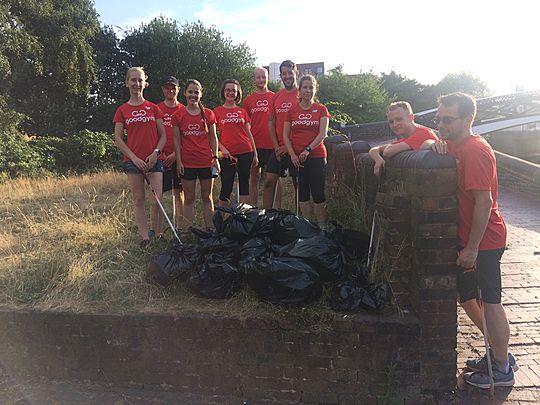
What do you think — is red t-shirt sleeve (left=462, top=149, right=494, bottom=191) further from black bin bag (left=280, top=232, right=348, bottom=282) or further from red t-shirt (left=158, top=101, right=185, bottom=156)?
red t-shirt (left=158, top=101, right=185, bottom=156)

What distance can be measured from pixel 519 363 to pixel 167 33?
30059mm

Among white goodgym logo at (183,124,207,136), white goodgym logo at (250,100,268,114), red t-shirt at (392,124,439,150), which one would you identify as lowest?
red t-shirt at (392,124,439,150)

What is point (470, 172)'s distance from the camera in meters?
2.73

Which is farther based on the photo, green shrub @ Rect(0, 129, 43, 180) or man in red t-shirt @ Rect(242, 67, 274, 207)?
green shrub @ Rect(0, 129, 43, 180)

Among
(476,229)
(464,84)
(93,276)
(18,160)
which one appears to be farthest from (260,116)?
(464,84)

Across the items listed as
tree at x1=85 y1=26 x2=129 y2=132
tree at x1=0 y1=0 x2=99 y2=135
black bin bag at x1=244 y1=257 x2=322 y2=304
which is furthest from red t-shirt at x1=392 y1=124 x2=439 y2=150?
tree at x1=85 y1=26 x2=129 y2=132

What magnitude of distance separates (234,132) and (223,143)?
7.9 inches

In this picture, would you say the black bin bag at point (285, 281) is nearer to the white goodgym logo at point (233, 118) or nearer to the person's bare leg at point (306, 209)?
the person's bare leg at point (306, 209)

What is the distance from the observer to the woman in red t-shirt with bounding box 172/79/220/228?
4.99 metres

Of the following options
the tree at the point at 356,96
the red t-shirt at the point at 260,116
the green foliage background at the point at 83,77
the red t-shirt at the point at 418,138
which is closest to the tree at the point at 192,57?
the green foliage background at the point at 83,77

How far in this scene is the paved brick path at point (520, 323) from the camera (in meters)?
2.91

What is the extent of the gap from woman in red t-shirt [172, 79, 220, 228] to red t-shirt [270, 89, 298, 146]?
791 millimetres

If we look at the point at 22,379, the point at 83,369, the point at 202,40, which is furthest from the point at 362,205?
the point at 202,40

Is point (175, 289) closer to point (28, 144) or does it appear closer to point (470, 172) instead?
point (470, 172)
